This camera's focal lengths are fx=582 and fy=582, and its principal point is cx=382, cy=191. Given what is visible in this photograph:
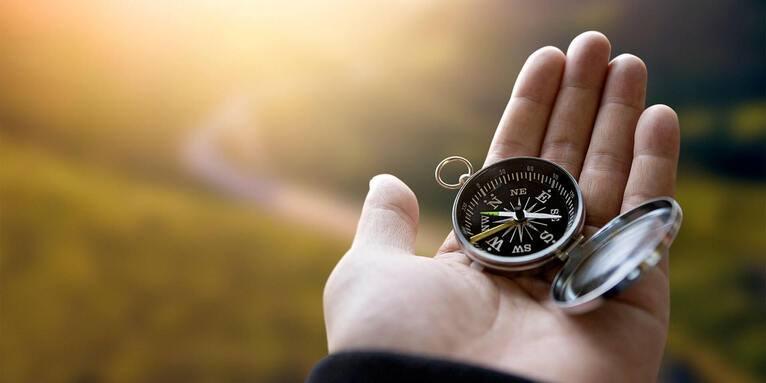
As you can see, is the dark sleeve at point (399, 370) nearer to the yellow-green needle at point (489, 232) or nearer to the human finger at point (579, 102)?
the yellow-green needle at point (489, 232)

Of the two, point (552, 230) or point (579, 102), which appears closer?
point (552, 230)

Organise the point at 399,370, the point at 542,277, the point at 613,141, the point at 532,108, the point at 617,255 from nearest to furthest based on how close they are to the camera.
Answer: the point at 399,370 < the point at 617,255 < the point at 542,277 < the point at 613,141 < the point at 532,108

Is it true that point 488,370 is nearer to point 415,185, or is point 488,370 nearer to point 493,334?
point 493,334

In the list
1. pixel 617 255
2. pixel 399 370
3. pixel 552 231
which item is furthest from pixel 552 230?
pixel 399 370

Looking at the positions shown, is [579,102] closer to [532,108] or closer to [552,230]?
[532,108]

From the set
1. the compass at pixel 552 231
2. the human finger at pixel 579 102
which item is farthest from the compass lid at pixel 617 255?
the human finger at pixel 579 102

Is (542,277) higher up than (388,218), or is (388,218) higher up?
(388,218)
